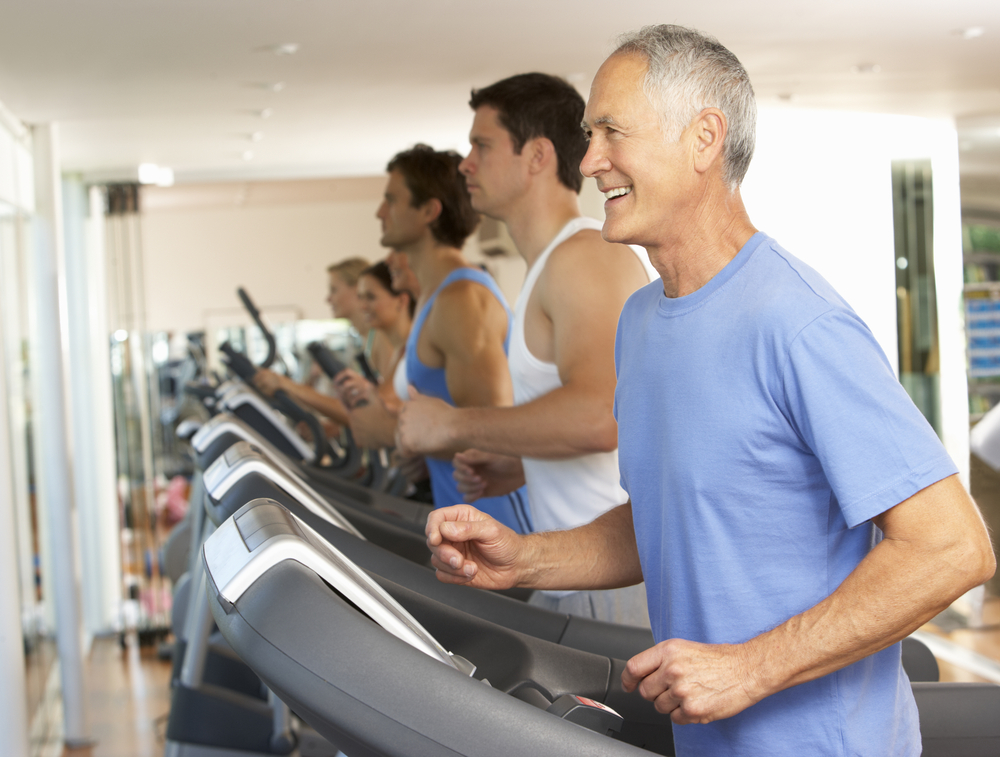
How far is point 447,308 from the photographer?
2.42 meters

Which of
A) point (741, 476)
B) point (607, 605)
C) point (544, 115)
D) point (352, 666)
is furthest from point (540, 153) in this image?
point (352, 666)

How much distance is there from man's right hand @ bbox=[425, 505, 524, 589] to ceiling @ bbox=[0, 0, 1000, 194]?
1.75 meters

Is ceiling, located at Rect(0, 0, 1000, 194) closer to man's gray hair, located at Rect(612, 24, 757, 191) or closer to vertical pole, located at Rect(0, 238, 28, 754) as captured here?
vertical pole, located at Rect(0, 238, 28, 754)

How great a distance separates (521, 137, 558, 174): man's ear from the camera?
→ 6.15 feet

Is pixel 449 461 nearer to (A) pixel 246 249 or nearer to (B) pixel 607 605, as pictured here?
(B) pixel 607 605

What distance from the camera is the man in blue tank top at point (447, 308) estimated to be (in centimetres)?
237

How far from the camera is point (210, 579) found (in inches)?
32.3

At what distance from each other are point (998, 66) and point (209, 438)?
3048mm

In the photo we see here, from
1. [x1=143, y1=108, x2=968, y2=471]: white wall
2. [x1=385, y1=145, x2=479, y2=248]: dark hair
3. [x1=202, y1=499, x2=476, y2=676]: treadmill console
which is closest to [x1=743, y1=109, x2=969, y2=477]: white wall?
[x1=143, y1=108, x2=968, y2=471]: white wall

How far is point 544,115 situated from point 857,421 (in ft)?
3.88

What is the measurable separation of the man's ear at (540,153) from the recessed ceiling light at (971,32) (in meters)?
1.80

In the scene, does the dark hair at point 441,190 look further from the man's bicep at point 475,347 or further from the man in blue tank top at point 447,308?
the man's bicep at point 475,347

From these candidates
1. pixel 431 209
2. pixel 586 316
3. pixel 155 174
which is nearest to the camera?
pixel 586 316

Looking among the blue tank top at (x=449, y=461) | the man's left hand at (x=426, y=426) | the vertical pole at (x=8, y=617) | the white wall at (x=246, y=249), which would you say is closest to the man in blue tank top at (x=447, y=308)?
the blue tank top at (x=449, y=461)
